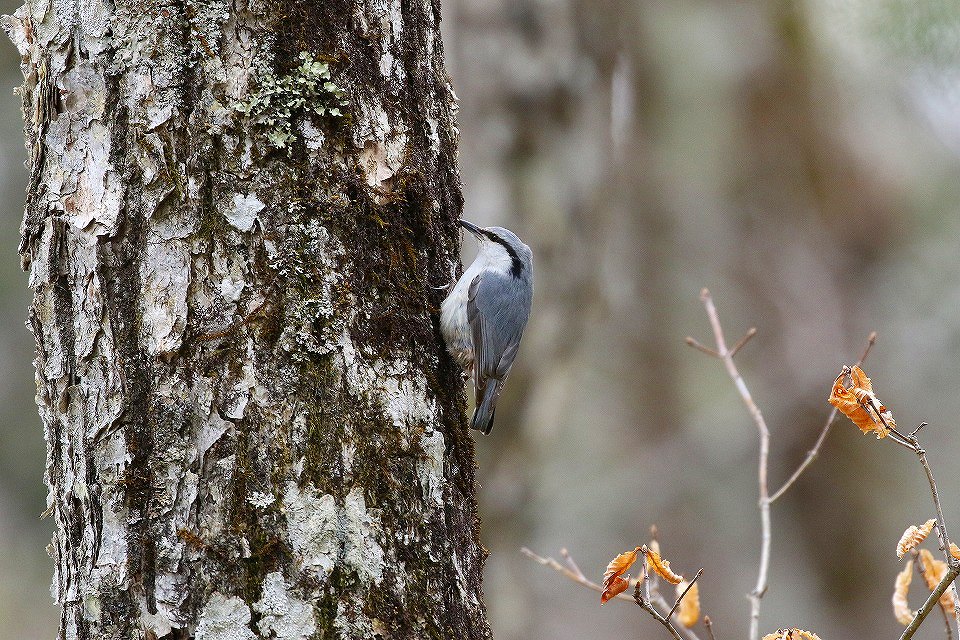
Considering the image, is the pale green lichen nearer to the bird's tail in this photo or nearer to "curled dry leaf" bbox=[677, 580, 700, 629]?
the bird's tail

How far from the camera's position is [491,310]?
291 centimetres

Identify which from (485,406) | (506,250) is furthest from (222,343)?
(506,250)

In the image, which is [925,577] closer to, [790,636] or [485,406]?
[790,636]

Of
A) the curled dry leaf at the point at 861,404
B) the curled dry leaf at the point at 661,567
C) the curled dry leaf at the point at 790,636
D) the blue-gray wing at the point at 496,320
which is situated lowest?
the curled dry leaf at the point at 790,636

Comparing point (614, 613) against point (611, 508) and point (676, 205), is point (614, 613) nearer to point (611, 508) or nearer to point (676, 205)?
point (611, 508)

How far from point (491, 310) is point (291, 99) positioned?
1186 millimetres

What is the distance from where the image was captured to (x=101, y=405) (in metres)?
1.79

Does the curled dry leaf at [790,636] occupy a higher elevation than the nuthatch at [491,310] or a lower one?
lower

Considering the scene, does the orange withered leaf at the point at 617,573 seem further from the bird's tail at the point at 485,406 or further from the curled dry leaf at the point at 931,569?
the bird's tail at the point at 485,406

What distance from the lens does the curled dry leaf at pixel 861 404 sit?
1.70 m

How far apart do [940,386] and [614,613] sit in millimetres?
4272

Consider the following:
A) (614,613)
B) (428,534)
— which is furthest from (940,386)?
(428,534)

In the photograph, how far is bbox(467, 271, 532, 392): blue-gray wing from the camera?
2789 millimetres

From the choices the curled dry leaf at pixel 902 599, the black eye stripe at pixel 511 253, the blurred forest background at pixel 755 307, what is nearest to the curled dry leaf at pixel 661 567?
the curled dry leaf at pixel 902 599
